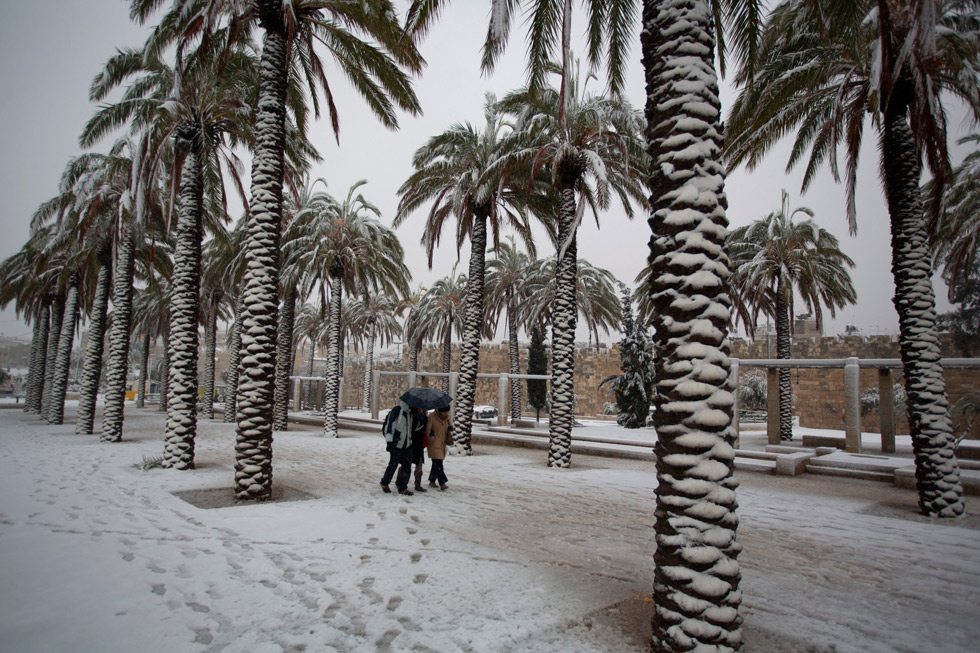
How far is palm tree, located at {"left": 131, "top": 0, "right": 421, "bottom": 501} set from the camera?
7.03 meters

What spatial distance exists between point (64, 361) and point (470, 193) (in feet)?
50.9

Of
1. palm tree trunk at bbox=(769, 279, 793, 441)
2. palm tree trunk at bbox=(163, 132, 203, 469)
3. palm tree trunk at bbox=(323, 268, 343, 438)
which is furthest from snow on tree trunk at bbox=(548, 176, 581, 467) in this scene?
palm tree trunk at bbox=(769, 279, 793, 441)

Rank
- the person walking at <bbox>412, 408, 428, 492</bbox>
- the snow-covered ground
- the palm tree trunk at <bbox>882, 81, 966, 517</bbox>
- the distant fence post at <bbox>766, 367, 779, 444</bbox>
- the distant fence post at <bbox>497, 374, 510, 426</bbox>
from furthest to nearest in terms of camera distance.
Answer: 1. the distant fence post at <bbox>497, 374, 510, 426</bbox>
2. the distant fence post at <bbox>766, 367, 779, 444</bbox>
3. the person walking at <bbox>412, 408, 428, 492</bbox>
4. the palm tree trunk at <bbox>882, 81, 966, 517</bbox>
5. the snow-covered ground

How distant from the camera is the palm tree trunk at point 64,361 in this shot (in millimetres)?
17931

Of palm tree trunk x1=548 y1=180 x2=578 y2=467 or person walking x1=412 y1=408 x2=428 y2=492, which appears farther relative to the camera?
palm tree trunk x1=548 y1=180 x2=578 y2=467

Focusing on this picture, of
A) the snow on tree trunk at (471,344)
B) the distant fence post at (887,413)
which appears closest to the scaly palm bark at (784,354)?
the distant fence post at (887,413)

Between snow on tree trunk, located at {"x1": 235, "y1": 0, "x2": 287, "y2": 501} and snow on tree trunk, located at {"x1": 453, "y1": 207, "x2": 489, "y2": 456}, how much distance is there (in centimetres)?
575

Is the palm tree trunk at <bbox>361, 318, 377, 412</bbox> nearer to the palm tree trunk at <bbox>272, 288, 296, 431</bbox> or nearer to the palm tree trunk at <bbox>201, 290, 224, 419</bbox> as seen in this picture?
the palm tree trunk at <bbox>201, 290, 224, 419</bbox>

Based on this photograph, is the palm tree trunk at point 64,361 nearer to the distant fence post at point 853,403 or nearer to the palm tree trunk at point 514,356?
the palm tree trunk at point 514,356

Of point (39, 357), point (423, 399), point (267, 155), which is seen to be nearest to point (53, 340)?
point (39, 357)

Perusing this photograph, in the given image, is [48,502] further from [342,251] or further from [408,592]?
[342,251]

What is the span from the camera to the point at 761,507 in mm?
7621

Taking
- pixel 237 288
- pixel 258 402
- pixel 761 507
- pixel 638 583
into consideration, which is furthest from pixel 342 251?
pixel 638 583

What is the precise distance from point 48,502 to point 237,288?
16516mm
